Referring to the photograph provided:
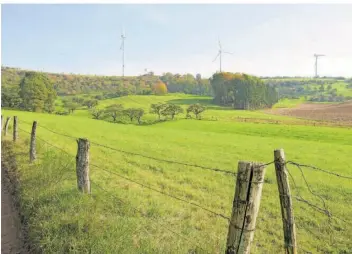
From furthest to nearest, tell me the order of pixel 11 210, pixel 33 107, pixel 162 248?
pixel 33 107 → pixel 11 210 → pixel 162 248

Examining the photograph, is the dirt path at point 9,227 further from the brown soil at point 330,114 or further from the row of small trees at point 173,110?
the brown soil at point 330,114

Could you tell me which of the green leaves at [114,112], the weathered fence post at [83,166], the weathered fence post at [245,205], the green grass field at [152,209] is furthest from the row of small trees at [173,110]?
the weathered fence post at [245,205]

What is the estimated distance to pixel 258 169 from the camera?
17.7 ft

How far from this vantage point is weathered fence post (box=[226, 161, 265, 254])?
5438 millimetres

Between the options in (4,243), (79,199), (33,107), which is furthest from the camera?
(33,107)

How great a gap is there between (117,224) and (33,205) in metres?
3.73

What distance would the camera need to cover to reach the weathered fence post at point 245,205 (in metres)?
5.44

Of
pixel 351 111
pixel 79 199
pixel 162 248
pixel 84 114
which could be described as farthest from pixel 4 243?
pixel 351 111

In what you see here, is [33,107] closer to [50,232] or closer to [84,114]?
[84,114]

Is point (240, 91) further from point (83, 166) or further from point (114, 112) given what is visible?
point (83, 166)

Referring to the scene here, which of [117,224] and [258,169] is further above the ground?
[258,169]

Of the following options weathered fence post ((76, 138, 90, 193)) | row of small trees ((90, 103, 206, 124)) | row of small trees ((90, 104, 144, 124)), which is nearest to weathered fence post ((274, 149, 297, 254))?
weathered fence post ((76, 138, 90, 193))

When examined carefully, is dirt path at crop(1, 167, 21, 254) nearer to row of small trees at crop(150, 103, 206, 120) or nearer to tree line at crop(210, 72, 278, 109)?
row of small trees at crop(150, 103, 206, 120)

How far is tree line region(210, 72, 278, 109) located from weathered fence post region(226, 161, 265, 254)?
→ 150 metres
